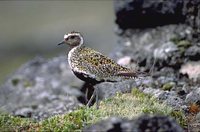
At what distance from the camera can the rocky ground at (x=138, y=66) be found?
21.6 meters

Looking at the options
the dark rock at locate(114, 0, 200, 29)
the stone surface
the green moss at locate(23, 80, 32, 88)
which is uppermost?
the dark rock at locate(114, 0, 200, 29)

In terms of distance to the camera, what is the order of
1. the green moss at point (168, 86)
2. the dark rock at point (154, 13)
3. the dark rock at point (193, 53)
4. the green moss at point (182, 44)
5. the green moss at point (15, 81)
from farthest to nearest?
the green moss at point (15, 81)
the dark rock at point (154, 13)
the green moss at point (182, 44)
the dark rock at point (193, 53)
the green moss at point (168, 86)

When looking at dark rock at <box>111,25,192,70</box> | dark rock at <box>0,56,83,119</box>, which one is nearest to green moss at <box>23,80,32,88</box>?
dark rock at <box>0,56,83,119</box>

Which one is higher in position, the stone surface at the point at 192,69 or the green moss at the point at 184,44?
the green moss at the point at 184,44

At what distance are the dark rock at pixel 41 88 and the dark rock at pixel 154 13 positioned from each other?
2.57m

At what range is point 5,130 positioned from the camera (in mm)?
16359

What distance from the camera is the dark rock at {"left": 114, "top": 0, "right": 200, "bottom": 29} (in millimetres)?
24688

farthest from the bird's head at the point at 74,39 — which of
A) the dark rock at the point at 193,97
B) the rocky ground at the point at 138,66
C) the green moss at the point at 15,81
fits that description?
the green moss at the point at 15,81

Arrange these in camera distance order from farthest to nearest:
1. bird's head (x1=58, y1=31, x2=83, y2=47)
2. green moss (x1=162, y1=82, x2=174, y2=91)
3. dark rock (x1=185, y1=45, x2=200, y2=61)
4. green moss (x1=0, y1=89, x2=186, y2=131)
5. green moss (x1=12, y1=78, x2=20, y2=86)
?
1. green moss (x1=12, y1=78, x2=20, y2=86)
2. dark rock (x1=185, y1=45, x2=200, y2=61)
3. green moss (x1=162, y1=82, x2=174, y2=91)
4. bird's head (x1=58, y1=31, x2=83, y2=47)
5. green moss (x1=0, y1=89, x2=186, y2=131)

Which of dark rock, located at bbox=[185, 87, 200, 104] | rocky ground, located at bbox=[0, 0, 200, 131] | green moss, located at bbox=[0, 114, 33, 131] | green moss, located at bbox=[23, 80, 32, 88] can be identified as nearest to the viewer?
green moss, located at bbox=[0, 114, 33, 131]

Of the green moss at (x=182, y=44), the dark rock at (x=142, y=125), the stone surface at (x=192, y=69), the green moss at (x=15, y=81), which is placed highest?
the green moss at (x=182, y=44)

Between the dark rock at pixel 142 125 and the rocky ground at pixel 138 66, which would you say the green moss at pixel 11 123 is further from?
the rocky ground at pixel 138 66

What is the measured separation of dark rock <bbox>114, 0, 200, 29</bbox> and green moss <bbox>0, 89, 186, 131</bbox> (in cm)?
731

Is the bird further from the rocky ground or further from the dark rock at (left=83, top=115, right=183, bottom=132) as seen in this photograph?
the dark rock at (left=83, top=115, right=183, bottom=132)
